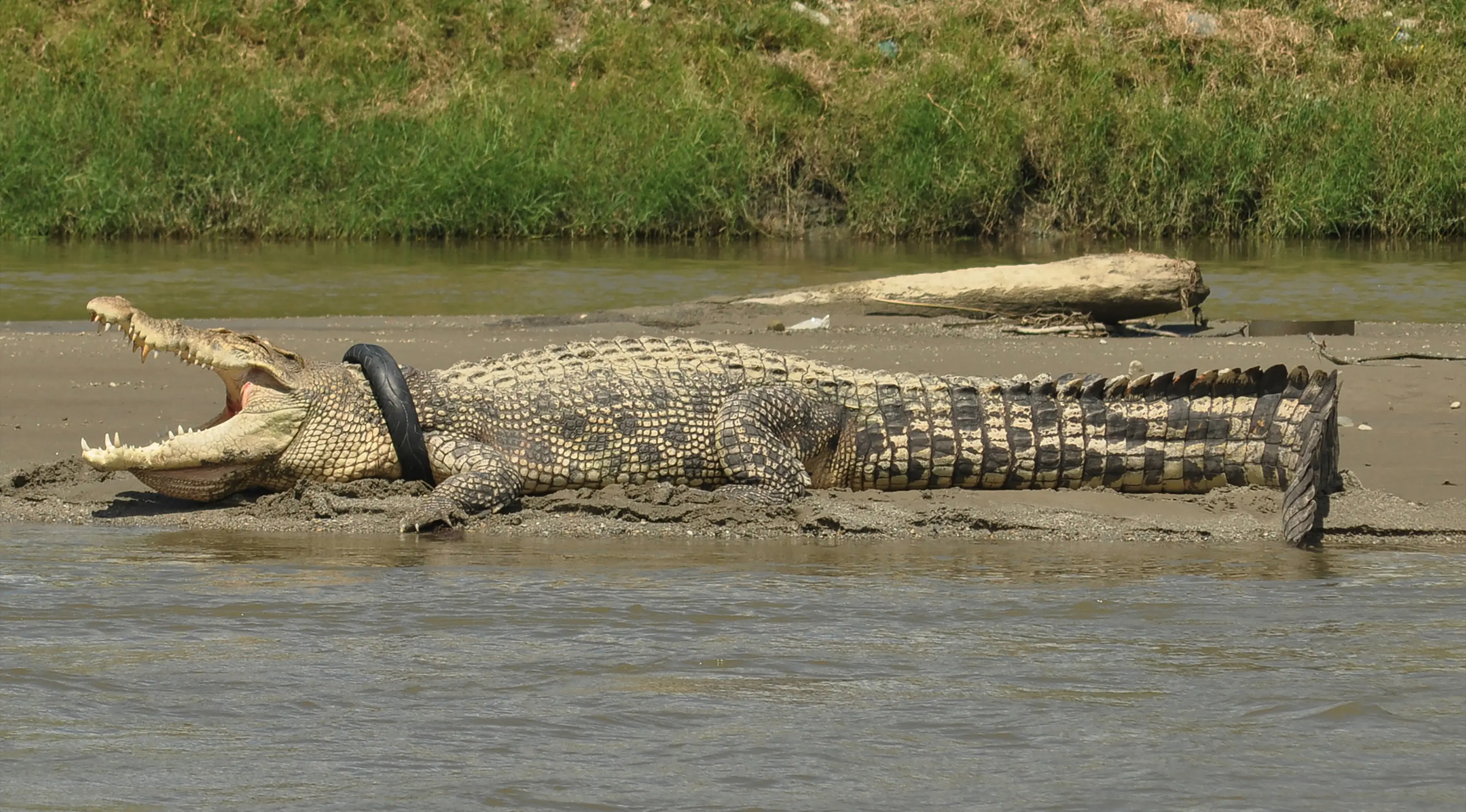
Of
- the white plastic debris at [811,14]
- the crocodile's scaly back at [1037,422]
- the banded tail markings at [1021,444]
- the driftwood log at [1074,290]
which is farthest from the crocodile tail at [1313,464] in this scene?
the white plastic debris at [811,14]

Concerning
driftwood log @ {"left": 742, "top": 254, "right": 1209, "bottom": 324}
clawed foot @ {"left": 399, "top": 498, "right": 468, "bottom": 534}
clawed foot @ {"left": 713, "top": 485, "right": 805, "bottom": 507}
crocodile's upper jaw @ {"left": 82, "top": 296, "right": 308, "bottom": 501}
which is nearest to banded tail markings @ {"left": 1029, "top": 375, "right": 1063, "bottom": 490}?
clawed foot @ {"left": 713, "top": 485, "right": 805, "bottom": 507}

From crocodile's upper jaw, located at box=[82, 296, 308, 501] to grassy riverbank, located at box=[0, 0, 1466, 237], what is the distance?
8513mm

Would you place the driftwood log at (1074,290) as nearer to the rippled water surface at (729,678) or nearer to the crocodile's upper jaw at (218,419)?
the rippled water surface at (729,678)

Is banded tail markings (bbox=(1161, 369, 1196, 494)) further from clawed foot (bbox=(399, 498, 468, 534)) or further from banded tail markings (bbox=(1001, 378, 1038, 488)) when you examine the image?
clawed foot (bbox=(399, 498, 468, 534))

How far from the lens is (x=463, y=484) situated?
595 centimetres

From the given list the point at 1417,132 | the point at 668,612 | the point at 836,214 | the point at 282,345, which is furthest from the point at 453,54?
the point at 668,612

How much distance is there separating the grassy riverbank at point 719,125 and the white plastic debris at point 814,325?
17.8 feet

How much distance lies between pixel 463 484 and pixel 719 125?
10.1 m

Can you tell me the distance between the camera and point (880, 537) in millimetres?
5668

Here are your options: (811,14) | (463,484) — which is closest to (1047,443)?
(463,484)

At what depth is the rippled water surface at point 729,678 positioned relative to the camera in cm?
343

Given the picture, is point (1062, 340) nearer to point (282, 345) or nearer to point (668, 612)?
point (282, 345)

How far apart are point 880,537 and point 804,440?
694mm

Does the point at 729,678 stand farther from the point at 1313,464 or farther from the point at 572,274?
the point at 572,274
